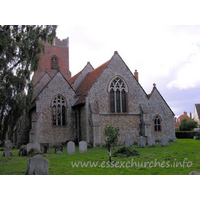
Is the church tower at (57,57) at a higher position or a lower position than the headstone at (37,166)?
higher

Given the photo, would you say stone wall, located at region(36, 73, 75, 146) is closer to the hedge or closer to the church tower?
the church tower

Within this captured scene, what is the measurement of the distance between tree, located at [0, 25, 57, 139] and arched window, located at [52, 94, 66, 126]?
813 cm

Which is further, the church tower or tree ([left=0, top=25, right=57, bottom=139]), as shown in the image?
the church tower

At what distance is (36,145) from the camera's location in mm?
14641

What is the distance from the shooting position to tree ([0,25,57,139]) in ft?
36.9

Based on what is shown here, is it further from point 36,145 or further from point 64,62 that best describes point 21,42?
point 64,62

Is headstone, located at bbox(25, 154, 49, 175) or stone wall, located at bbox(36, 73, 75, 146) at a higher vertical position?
stone wall, located at bbox(36, 73, 75, 146)

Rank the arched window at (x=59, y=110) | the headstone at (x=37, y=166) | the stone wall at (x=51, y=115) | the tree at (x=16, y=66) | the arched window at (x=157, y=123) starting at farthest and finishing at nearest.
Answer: the arched window at (x=157, y=123) < the arched window at (x=59, y=110) < the stone wall at (x=51, y=115) < the tree at (x=16, y=66) < the headstone at (x=37, y=166)

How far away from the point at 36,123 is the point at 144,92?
1141 cm

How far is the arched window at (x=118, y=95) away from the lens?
2159 cm

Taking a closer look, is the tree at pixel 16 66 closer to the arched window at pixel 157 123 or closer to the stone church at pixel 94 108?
the stone church at pixel 94 108

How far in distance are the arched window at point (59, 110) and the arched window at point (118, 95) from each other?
16.3ft

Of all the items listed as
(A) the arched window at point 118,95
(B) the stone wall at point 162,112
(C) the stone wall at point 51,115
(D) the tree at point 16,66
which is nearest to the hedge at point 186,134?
(B) the stone wall at point 162,112

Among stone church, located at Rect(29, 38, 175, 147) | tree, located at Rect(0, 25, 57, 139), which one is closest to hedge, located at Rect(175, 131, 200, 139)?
stone church, located at Rect(29, 38, 175, 147)
